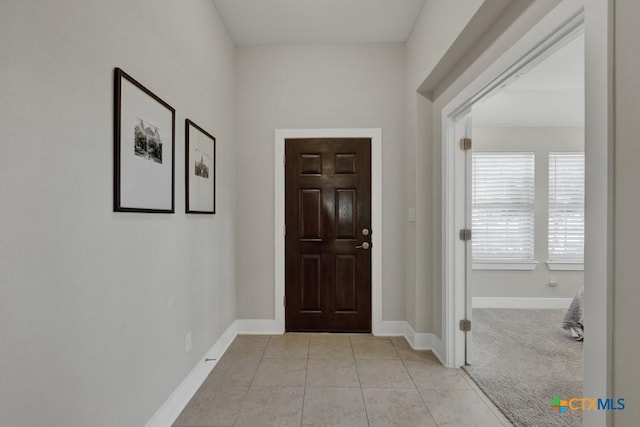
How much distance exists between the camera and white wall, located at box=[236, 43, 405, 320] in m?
3.43

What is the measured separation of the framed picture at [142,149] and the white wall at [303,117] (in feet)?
4.84

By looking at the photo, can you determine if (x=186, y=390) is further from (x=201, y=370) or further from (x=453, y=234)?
(x=453, y=234)

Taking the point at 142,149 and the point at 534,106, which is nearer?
the point at 142,149

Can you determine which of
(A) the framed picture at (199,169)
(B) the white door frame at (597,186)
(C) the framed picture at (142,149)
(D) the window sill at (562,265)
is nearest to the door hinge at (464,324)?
(B) the white door frame at (597,186)

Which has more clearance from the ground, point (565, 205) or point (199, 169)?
point (199, 169)

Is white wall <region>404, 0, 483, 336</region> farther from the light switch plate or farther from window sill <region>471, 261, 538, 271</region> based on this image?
window sill <region>471, 261, 538, 271</region>

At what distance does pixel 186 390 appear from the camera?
7.06ft

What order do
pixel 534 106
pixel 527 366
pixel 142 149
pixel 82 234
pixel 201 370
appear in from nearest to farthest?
1. pixel 82 234
2. pixel 142 149
3. pixel 201 370
4. pixel 527 366
5. pixel 534 106

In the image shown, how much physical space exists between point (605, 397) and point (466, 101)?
1.87 metres

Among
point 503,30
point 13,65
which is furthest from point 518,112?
point 13,65

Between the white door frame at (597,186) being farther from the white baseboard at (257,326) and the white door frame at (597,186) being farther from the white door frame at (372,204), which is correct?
the white baseboard at (257,326)

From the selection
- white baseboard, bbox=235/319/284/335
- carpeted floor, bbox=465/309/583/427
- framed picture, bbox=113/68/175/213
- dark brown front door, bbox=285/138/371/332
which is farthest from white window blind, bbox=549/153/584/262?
framed picture, bbox=113/68/175/213

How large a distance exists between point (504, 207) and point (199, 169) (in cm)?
392

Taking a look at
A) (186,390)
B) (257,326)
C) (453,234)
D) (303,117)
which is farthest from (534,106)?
(186,390)
